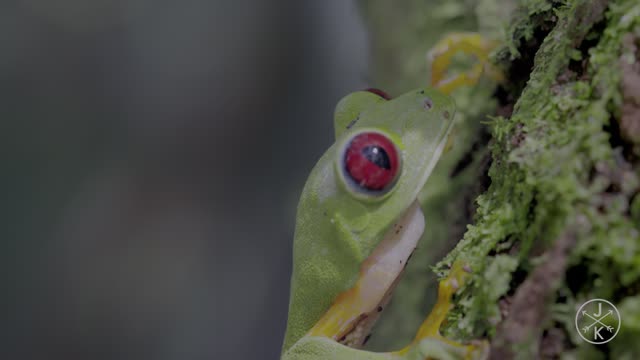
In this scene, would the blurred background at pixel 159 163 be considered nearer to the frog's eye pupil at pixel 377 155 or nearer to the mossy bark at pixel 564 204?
the frog's eye pupil at pixel 377 155

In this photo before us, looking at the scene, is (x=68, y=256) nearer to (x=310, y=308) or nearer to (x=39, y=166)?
(x=39, y=166)

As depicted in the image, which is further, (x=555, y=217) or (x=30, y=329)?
(x=30, y=329)

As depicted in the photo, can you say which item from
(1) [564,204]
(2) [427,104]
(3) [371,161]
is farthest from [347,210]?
(1) [564,204]

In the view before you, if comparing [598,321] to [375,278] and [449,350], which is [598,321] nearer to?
[449,350]

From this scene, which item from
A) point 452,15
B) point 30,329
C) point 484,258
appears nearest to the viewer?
point 484,258

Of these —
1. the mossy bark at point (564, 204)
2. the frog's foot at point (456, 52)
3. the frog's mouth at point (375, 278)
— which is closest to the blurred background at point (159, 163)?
the frog's foot at point (456, 52)

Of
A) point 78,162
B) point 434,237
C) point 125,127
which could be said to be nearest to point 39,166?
point 78,162
